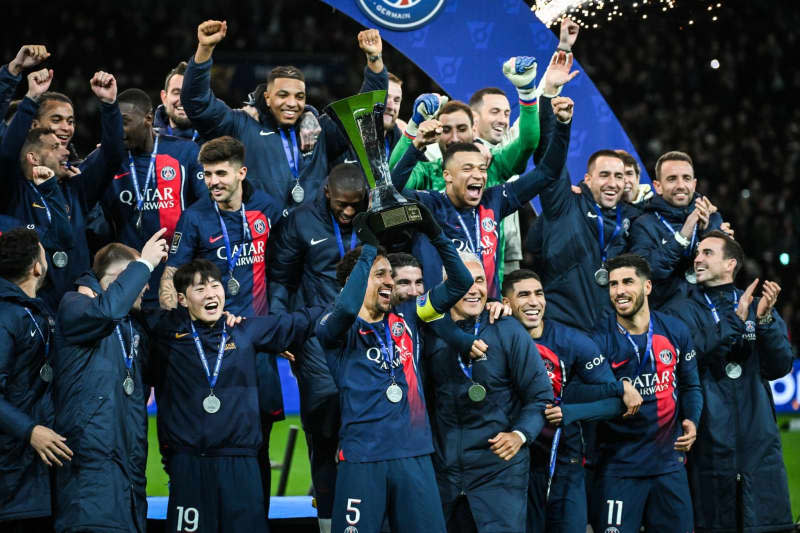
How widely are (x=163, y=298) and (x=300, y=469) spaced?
227 inches

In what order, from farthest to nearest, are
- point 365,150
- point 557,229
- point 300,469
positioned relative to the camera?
point 300,469 → point 557,229 → point 365,150

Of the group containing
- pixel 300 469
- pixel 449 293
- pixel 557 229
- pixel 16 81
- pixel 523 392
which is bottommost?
pixel 300 469

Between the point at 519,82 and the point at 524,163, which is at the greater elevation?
the point at 519,82

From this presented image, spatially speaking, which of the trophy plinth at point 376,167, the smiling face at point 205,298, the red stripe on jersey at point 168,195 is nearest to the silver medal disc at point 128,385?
the smiling face at point 205,298

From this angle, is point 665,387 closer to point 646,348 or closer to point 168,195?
point 646,348

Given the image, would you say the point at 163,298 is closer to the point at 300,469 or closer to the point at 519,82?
the point at 519,82

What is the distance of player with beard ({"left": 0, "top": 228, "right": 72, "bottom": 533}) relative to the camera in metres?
5.20

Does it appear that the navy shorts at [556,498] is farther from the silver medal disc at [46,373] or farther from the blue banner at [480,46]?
the blue banner at [480,46]

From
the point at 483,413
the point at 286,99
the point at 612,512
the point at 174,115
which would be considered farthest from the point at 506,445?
the point at 174,115

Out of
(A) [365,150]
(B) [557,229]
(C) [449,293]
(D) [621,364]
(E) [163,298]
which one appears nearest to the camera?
(A) [365,150]

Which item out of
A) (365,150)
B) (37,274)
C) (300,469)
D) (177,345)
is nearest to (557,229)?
(365,150)

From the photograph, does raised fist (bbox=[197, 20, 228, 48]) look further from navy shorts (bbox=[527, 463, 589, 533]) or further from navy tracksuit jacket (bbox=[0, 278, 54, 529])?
navy shorts (bbox=[527, 463, 589, 533])

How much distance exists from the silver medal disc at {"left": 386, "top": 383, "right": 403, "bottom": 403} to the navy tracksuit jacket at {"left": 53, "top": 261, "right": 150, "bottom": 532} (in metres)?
1.23

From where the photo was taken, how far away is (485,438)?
572 cm
